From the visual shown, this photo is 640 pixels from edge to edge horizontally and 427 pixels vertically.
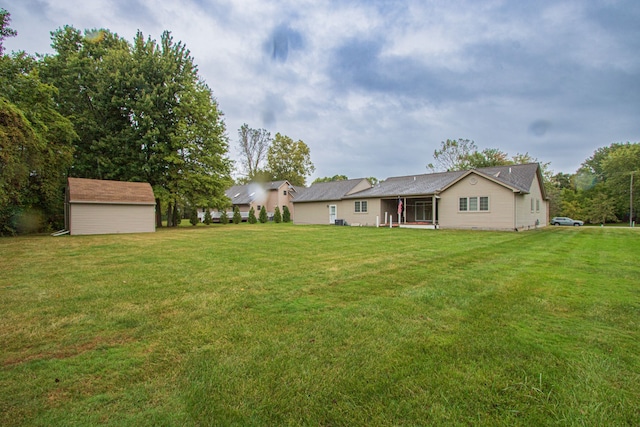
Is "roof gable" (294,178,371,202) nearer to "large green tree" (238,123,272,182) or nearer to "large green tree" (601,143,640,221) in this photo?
"large green tree" (238,123,272,182)

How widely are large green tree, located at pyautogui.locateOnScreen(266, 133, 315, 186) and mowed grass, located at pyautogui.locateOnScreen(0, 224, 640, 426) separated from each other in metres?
39.2

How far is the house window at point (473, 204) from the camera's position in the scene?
1836cm

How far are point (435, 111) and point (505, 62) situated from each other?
5.72 m

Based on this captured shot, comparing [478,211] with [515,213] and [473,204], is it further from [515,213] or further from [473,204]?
[515,213]

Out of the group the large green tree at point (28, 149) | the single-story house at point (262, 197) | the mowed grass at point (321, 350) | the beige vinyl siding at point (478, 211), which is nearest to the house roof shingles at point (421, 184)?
the beige vinyl siding at point (478, 211)

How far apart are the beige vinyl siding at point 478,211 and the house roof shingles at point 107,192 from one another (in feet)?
65.9

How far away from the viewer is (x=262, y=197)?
1449 inches

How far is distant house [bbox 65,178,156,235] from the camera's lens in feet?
55.1

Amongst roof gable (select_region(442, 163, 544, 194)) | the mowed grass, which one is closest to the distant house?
the mowed grass

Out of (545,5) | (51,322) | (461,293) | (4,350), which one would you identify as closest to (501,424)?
(461,293)

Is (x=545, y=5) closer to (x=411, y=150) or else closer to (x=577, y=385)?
(x=577, y=385)

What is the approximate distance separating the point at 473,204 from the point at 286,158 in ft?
99.7

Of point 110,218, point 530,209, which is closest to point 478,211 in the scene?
point 530,209

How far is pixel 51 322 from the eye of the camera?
11.3ft
